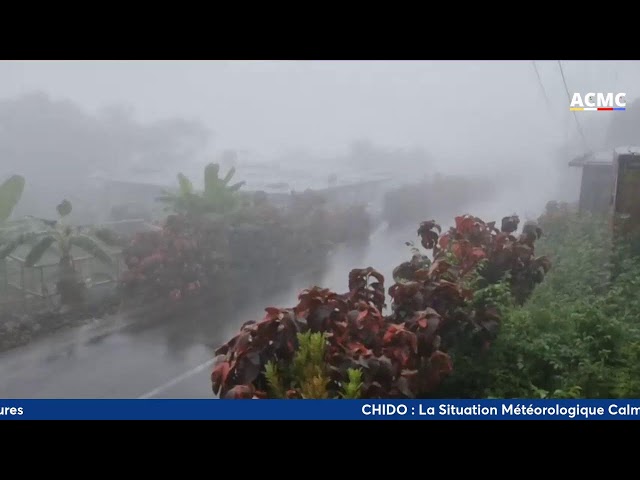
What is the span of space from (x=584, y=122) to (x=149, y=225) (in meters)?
2.36

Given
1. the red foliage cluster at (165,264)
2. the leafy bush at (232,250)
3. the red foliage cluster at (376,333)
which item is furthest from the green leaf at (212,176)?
the red foliage cluster at (376,333)

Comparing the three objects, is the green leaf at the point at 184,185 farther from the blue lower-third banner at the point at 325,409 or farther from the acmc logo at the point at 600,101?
the acmc logo at the point at 600,101

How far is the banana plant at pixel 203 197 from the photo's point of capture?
10.3 ft

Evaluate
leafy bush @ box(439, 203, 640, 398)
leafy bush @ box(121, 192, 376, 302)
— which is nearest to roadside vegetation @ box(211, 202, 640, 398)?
leafy bush @ box(439, 203, 640, 398)

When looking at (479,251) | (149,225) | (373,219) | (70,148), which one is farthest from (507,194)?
(70,148)

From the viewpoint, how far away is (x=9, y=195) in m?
3.01

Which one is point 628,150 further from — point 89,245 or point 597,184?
point 89,245

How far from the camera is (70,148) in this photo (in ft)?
10.3

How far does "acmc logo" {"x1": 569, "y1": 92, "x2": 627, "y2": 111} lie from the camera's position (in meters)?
2.86

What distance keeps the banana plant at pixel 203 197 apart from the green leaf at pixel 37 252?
0.62m

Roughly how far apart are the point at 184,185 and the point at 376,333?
1340mm

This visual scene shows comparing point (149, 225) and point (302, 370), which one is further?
point (149, 225)

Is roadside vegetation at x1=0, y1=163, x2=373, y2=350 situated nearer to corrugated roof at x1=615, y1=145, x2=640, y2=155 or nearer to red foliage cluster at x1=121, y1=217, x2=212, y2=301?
red foliage cluster at x1=121, y1=217, x2=212, y2=301
